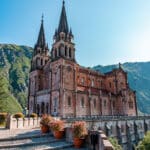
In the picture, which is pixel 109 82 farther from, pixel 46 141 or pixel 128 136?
pixel 46 141

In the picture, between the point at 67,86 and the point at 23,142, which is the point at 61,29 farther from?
the point at 23,142

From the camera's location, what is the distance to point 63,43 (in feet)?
156

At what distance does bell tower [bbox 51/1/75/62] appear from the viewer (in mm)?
47431

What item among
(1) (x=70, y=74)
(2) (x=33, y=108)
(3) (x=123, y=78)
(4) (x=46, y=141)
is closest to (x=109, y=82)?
(3) (x=123, y=78)

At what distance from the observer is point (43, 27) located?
5781 cm

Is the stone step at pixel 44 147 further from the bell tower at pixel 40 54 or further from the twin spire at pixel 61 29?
the bell tower at pixel 40 54

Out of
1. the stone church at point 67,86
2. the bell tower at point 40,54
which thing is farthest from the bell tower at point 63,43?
the bell tower at point 40,54

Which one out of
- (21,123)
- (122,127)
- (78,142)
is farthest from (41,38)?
(78,142)

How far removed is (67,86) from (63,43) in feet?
34.3

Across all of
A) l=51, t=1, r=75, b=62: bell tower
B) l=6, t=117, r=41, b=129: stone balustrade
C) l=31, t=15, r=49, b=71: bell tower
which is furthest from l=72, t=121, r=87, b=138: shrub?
l=31, t=15, r=49, b=71: bell tower

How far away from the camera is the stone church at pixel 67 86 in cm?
4491

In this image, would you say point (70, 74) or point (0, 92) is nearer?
point (70, 74)

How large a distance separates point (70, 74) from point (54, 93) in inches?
229

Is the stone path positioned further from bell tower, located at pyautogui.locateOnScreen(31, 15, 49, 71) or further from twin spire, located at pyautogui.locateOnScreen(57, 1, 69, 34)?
bell tower, located at pyautogui.locateOnScreen(31, 15, 49, 71)
